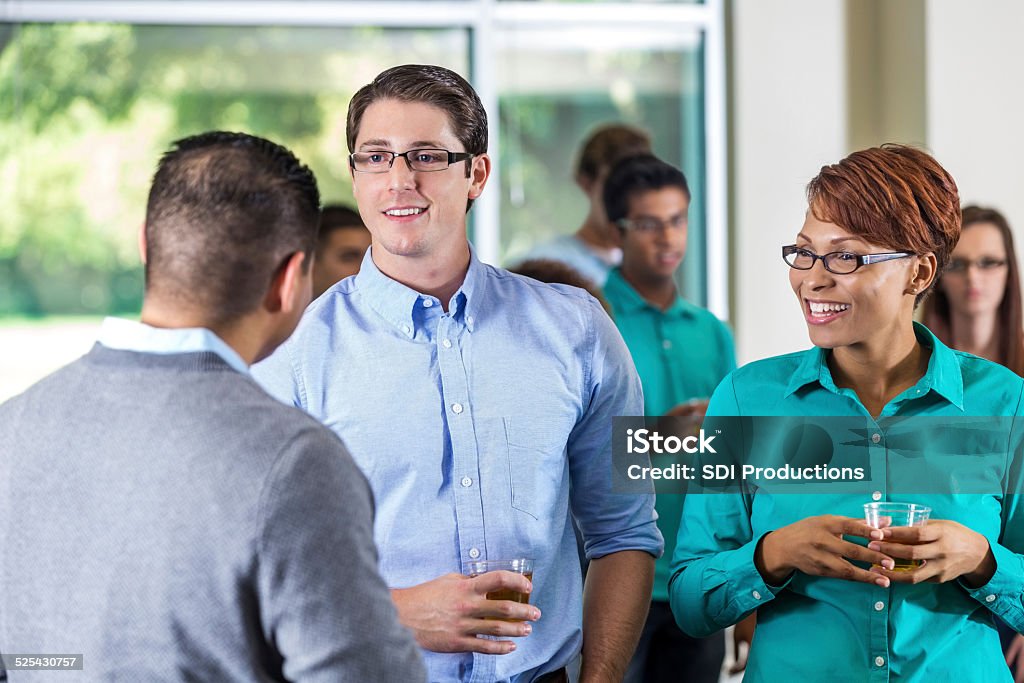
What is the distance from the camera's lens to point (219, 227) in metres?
1.19

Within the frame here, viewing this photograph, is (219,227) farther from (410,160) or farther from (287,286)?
(410,160)

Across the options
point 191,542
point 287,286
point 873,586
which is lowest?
point 873,586

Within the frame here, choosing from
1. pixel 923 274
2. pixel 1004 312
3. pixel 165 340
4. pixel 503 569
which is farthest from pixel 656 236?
pixel 165 340

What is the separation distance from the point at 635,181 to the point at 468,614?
186cm

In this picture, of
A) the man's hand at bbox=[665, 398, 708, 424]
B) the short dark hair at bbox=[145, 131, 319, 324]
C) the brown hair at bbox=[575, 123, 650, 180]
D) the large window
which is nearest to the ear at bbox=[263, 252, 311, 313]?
the short dark hair at bbox=[145, 131, 319, 324]

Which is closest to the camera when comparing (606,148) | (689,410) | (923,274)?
(923,274)

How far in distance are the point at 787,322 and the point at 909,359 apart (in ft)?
9.41

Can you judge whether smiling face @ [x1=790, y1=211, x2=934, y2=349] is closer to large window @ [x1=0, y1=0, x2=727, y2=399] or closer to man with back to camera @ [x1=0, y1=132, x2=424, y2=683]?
man with back to camera @ [x1=0, y1=132, x2=424, y2=683]

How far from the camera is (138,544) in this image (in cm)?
109

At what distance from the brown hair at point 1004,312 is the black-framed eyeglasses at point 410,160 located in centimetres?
167

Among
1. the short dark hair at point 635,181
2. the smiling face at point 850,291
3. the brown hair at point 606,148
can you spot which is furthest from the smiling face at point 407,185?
the brown hair at point 606,148

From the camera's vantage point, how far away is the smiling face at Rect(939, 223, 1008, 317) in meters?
2.86

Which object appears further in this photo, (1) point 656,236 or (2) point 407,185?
(1) point 656,236

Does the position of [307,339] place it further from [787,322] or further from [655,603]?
[787,322]
